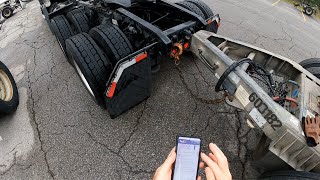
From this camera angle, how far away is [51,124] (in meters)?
3.93

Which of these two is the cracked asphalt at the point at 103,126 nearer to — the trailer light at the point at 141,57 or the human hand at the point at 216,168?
the trailer light at the point at 141,57

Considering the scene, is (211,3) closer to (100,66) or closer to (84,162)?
(100,66)

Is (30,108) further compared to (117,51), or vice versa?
(30,108)

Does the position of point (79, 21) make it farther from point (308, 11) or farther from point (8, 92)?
point (308, 11)

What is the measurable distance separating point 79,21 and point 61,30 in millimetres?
421

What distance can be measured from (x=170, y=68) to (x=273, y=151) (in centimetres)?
296

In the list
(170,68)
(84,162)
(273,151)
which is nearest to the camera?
(273,151)

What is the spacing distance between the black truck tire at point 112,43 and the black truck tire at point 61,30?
149 cm

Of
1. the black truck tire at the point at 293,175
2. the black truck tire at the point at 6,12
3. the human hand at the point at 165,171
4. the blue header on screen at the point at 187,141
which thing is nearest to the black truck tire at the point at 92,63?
the blue header on screen at the point at 187,141

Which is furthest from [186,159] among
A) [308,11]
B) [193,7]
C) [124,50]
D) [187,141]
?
[308,11]

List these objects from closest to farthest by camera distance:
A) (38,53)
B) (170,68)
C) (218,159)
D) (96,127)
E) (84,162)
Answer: (218,159) < (84,162) < (96,127) < (170,68) < (38,53)

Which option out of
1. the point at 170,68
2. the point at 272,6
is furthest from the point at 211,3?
the point at 170,68

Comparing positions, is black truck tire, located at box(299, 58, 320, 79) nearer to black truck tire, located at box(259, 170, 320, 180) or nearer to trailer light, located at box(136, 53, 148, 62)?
black truck tire, located at box(259, 170, 320, 180)

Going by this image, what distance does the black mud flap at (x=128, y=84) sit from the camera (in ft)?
10.5
